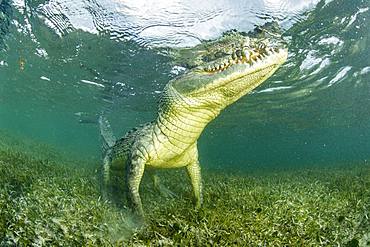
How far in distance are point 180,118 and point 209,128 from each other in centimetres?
3985

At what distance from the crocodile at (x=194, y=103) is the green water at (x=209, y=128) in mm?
735

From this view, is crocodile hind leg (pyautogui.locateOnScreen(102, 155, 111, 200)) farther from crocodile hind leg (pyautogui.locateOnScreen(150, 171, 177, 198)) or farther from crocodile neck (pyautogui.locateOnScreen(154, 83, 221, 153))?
crocodile neck (pyautogui.locateOnScreen(154, 83, 221, 153))

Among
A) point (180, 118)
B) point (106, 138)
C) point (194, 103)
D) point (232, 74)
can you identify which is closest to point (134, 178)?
point (180, 118)

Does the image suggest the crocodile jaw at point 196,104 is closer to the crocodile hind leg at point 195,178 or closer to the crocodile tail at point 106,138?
the crocodile hind leg at point 195,178

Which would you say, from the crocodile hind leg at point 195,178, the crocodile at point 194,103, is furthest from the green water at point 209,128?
the crocodile at point 194,103

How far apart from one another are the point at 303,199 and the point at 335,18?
1180cm

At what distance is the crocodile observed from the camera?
485 cm

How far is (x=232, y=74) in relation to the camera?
4.88 metres

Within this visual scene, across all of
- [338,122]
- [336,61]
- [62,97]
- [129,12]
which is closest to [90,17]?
[129,12]

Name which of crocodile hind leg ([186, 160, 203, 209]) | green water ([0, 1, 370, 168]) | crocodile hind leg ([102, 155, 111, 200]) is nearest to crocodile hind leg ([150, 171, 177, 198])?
crocodile hind leg ([186, 160, 203, 209])

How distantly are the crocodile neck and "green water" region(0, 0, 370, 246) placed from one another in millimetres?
1128

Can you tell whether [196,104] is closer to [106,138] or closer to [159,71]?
[106,138]

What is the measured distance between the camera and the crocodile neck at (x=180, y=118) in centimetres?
569

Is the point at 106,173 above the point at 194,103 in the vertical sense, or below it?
below
